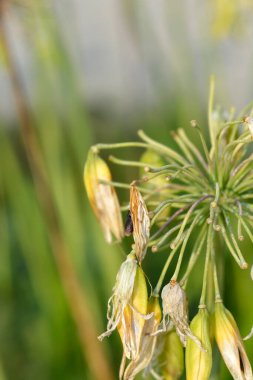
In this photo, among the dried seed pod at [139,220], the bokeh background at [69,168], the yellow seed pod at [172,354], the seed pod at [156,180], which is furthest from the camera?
the bokeh background at [69,168]

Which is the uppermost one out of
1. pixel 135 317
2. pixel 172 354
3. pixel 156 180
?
pixel 156 180

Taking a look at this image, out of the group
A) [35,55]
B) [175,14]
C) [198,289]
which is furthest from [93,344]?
[175,14]

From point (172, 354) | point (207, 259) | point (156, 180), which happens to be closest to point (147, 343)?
point (172, 354)

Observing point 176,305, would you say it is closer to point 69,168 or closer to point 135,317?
point 135,317

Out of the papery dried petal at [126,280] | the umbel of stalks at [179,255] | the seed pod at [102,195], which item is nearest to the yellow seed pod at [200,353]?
the umbel of stalks at [179,255]

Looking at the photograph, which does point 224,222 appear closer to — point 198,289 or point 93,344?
point 93,344

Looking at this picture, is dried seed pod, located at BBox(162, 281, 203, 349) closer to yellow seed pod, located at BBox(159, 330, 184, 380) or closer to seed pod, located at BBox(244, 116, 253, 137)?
yellow seed pod, located at BBox(159, 330, 184, 380)

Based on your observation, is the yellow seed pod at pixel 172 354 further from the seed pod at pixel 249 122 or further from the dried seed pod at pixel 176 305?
the seed pod at pixel 249 122
